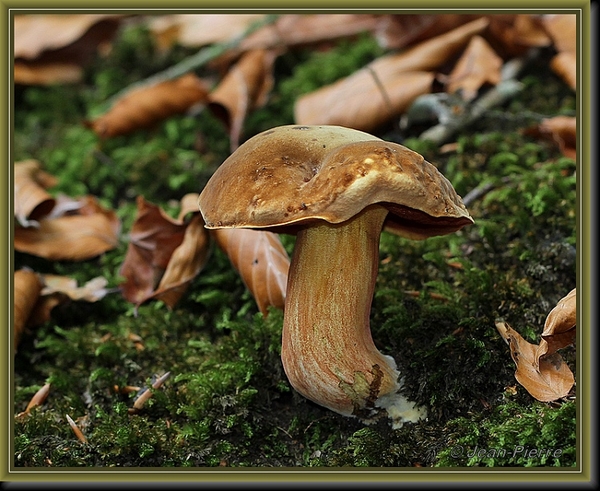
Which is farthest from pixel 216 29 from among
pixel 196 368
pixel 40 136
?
pixel 196 368

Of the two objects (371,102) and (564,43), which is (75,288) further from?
(564,43)

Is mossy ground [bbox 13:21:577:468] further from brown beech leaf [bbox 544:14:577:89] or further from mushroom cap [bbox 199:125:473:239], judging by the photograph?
mushroom cap [bbox 199:125:473:239]

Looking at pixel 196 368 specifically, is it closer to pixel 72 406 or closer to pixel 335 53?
pixel 72 406

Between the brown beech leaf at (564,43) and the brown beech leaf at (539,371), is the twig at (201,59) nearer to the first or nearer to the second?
the brown beech leaf at (564,43)

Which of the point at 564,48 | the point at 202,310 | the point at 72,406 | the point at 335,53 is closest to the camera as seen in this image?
the point at 72,406

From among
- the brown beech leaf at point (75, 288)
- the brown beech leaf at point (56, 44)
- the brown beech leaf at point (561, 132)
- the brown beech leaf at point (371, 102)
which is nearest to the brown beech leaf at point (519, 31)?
the brown beech leaf at point (371, 102)
